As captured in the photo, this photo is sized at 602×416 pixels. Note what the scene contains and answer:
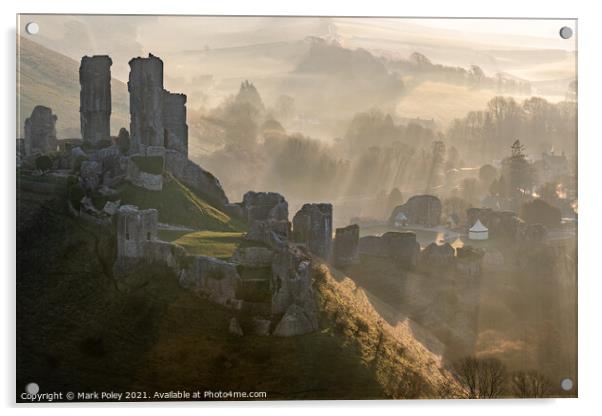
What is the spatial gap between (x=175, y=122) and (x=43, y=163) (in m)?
2.65

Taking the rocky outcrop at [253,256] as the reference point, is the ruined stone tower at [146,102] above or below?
above

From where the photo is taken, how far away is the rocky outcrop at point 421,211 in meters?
16.3

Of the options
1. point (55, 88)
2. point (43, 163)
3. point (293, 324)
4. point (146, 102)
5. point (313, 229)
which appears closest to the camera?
point (293, 324)

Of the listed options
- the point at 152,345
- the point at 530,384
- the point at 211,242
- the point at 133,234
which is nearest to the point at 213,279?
the point at 211,242

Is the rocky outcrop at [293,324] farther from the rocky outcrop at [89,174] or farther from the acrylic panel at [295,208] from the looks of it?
the rocky outcrop at [89,174]

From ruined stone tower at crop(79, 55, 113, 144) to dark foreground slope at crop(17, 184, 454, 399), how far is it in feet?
6.00

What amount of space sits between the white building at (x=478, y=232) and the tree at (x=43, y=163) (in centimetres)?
813

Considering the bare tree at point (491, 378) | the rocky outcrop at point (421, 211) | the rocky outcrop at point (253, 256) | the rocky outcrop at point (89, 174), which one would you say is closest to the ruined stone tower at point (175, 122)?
the rocky outcrop at point (89, 174)

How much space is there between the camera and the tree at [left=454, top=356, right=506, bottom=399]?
49.7ft

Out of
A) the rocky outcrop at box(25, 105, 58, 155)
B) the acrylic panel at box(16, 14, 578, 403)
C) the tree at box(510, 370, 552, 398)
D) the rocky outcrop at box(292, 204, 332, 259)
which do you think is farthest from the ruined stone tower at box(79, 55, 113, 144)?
the tree at box(510, 370, 552, 398)

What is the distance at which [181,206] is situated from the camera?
16078mm

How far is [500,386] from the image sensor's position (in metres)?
15.3

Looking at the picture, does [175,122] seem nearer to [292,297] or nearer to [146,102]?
[146,102]

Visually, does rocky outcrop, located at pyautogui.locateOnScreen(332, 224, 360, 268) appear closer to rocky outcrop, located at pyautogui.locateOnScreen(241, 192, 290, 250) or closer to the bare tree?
rocky outcrop, located at pyautogui.locateOnScreen(241, 192, 290, 250)
